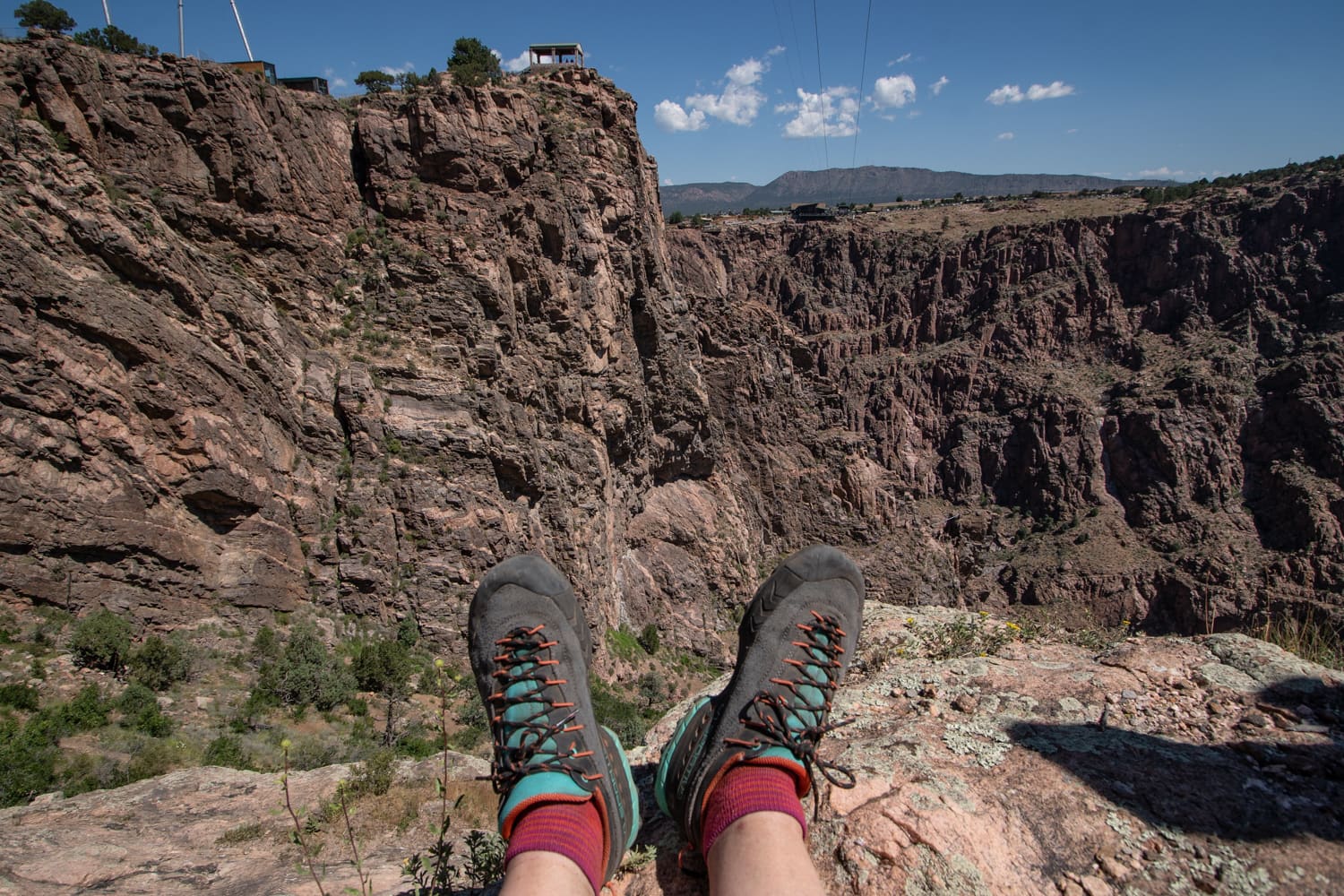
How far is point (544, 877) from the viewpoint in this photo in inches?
85.7

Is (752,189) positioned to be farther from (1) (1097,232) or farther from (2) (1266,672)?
(2) (1266,672)

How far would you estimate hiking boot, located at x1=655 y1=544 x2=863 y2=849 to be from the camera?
2.64 meters

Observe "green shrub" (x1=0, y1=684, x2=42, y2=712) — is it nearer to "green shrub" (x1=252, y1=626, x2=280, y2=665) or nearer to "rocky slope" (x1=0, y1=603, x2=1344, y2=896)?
"green shrub" (x1=252, y1=626, x2=280, y2=665)

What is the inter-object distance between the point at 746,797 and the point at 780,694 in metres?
0.55

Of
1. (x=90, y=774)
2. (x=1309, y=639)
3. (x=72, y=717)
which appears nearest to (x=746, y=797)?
(x=1309, y=639)

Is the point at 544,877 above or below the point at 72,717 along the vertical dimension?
above

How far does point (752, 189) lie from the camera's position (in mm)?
170750

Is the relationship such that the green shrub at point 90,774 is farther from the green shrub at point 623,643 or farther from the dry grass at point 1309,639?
the green shrub at point 623,643

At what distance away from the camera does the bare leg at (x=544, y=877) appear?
7.01 ft

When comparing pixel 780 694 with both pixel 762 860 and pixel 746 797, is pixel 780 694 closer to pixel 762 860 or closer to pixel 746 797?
pixel 746 797

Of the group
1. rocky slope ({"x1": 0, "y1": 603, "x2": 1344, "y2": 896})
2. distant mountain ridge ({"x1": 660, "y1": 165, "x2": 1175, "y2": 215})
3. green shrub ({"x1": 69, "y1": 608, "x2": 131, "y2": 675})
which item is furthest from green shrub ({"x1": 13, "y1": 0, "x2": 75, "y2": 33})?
distant mountain ridge ({"x1": 660, "y1": 165, "x2": 1175, "y2": 215})

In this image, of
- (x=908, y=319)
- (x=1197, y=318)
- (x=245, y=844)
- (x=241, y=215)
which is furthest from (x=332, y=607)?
(x=1197, y=318)

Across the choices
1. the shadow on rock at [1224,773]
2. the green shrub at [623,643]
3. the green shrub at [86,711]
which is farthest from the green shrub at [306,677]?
the shadow on rock at [1224,773]

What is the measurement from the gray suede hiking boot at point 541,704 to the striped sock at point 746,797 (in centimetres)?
34
